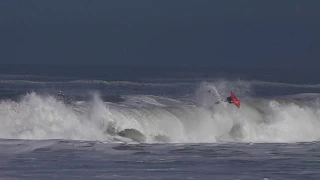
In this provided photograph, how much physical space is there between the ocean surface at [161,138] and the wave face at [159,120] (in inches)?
1.3

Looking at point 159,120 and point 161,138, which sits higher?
point 159,120

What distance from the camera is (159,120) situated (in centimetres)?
3481

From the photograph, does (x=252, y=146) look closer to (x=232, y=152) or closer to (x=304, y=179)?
(x=232, y=152)

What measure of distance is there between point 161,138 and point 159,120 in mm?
1680

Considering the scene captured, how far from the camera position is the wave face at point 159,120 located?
108ft

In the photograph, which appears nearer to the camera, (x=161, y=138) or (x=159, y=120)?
(x=161, y=138)

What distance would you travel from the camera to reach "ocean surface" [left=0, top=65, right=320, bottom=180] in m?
25.0

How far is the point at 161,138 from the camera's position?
33219 mm

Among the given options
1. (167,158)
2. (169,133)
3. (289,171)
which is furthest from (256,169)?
(169,133)

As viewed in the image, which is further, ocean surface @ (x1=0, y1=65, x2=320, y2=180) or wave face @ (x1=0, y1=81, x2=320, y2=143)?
wave face @ (x1=0, y1=81, x2=320, y2=143)

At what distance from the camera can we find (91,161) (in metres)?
26.2

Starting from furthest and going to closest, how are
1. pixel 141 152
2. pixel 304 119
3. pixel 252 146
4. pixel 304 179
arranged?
pixel 304 119 < pixel 252 146 < pixel 141 152 < pixel 304 179

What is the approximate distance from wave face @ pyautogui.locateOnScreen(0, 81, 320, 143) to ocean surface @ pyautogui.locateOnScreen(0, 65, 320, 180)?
3 centimetres

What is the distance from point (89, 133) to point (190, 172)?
344 inches
